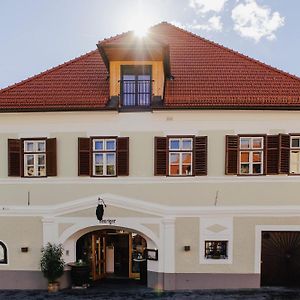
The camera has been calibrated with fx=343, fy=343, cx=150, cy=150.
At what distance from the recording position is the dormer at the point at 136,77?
12.1 m

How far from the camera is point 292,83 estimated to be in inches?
507

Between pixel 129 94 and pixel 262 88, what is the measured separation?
4871 mm

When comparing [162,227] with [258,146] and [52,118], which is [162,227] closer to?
[258,146]

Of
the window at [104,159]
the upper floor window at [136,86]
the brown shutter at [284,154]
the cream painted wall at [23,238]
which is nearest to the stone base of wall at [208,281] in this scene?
the brown shutter at [284,154]

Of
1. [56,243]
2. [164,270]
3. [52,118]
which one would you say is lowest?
[164,270]

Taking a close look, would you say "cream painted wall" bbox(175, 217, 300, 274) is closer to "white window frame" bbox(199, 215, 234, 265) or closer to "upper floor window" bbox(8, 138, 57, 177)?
"white window frame" bbox(199, 215, 234, 265)

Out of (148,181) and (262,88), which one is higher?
(262,88)

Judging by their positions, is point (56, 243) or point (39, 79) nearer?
point (56, 243)

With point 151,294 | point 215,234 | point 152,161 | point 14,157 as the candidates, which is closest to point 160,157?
point 152,161

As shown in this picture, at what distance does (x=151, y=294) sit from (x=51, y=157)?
5946 millimetres

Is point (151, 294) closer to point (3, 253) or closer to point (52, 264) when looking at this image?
point (52, 264)

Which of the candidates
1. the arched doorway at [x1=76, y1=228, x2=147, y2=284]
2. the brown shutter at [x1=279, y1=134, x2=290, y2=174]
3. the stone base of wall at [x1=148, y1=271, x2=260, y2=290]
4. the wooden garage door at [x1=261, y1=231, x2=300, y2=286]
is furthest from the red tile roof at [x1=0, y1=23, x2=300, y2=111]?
the stone base of wall at [x1=148, y1=271, x2=260, y2=290]

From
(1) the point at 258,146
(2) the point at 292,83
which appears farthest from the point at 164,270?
(2) the point at 292,83

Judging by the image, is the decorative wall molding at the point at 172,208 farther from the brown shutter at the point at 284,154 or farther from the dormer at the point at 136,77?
the dormer at the point at 136,77
